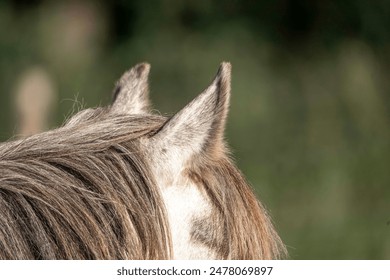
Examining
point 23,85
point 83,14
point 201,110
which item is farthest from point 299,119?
point 201,110

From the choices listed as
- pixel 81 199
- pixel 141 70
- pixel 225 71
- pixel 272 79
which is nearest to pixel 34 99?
pixel 272 79

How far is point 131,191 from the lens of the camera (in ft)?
6.20

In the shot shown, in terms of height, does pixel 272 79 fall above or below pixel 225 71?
below

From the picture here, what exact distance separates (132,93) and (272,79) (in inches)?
251

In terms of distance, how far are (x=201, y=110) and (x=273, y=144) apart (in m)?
5.73

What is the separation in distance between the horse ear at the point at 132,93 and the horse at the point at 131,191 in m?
0.29

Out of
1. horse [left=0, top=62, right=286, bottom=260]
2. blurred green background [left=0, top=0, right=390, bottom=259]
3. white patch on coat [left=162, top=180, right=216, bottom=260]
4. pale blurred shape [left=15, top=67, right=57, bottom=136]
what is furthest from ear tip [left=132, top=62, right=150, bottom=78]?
pale blurred shape [left=15, top=67, right=57, bottom=136]

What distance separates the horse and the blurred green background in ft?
12.6

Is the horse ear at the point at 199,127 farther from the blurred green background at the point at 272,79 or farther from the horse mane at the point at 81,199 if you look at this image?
the blurred green background at the point at 272,79

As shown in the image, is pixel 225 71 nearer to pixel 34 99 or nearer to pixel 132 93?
pixel 132 93

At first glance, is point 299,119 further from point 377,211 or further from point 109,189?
point 109,189

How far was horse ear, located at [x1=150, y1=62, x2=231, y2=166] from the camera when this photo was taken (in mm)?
1912

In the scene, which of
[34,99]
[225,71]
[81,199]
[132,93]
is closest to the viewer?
[81,199]

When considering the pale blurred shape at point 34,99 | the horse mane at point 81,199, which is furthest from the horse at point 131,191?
the pale blurred shape at point 34,99
